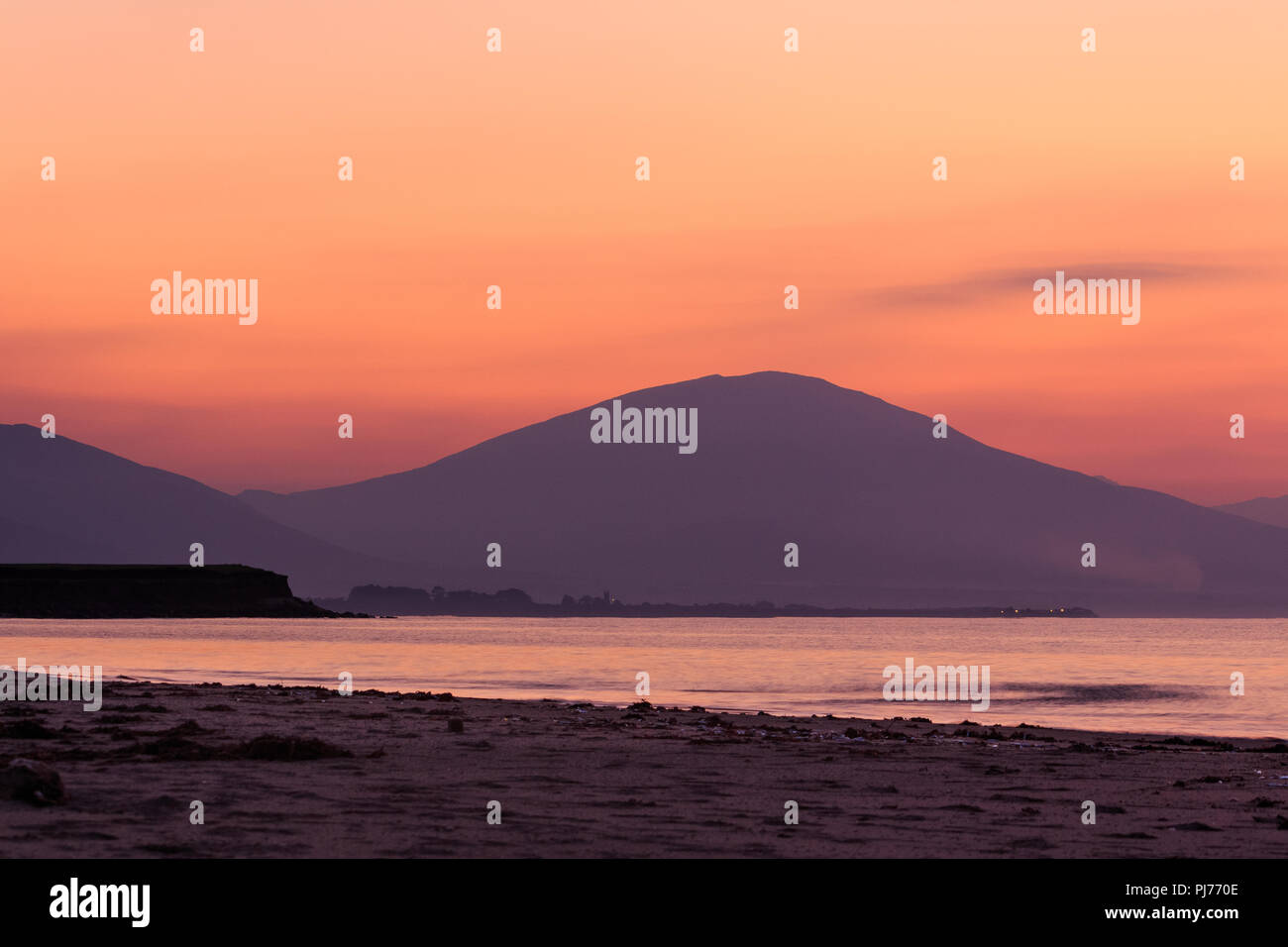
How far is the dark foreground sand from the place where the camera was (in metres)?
14.5

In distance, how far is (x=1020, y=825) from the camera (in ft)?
54.1

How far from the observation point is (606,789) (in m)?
18.9

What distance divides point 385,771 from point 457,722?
8.05 m

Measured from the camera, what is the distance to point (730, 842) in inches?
580

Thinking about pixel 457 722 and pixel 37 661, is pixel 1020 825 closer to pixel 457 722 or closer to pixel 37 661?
pixel 457 722

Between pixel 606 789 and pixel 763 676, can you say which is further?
pixel 763 676

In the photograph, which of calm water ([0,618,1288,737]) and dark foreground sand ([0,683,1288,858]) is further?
calm water ([0,618,1288,737])

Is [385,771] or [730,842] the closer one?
[730,842]

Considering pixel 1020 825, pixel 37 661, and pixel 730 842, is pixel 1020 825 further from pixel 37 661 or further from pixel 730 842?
pixel 37 661

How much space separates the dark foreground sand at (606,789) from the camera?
14.5 metres

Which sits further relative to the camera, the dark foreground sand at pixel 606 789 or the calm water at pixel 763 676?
the calm water at pixel 763 676
